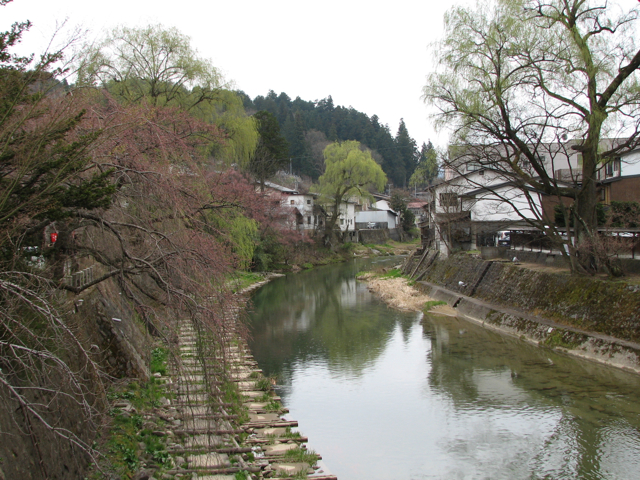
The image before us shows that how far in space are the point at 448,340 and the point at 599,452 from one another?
7579 millimetres

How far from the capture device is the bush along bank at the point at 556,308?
11.5 metres

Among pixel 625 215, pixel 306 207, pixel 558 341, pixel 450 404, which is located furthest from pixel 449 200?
pixel 306 207

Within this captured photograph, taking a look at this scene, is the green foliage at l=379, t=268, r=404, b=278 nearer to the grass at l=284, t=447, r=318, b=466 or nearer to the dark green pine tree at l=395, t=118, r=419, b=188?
the grass at l=284, t=447, r=318, b=466

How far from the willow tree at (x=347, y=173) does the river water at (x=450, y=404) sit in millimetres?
26887

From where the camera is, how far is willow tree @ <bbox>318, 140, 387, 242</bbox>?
1674 inches

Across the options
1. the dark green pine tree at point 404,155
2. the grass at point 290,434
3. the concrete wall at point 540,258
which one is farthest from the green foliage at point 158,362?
the dark green pine tree at point 404,155

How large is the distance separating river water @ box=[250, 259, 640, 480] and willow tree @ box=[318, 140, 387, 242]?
26887 mm

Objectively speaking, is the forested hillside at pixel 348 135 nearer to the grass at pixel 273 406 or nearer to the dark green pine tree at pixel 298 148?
the dark green pine tree at pixel 298 148

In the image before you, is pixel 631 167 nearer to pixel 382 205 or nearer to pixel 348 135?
pixel 382 205

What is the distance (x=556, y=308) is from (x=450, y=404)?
5865mm

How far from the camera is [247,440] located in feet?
25.5

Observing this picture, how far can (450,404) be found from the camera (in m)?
10.3

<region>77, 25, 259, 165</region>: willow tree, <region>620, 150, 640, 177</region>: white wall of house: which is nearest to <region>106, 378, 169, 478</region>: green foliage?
<region>77, 25, 259, 165</region>: willow tree

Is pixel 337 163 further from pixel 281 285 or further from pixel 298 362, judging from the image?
pixel 298 362
